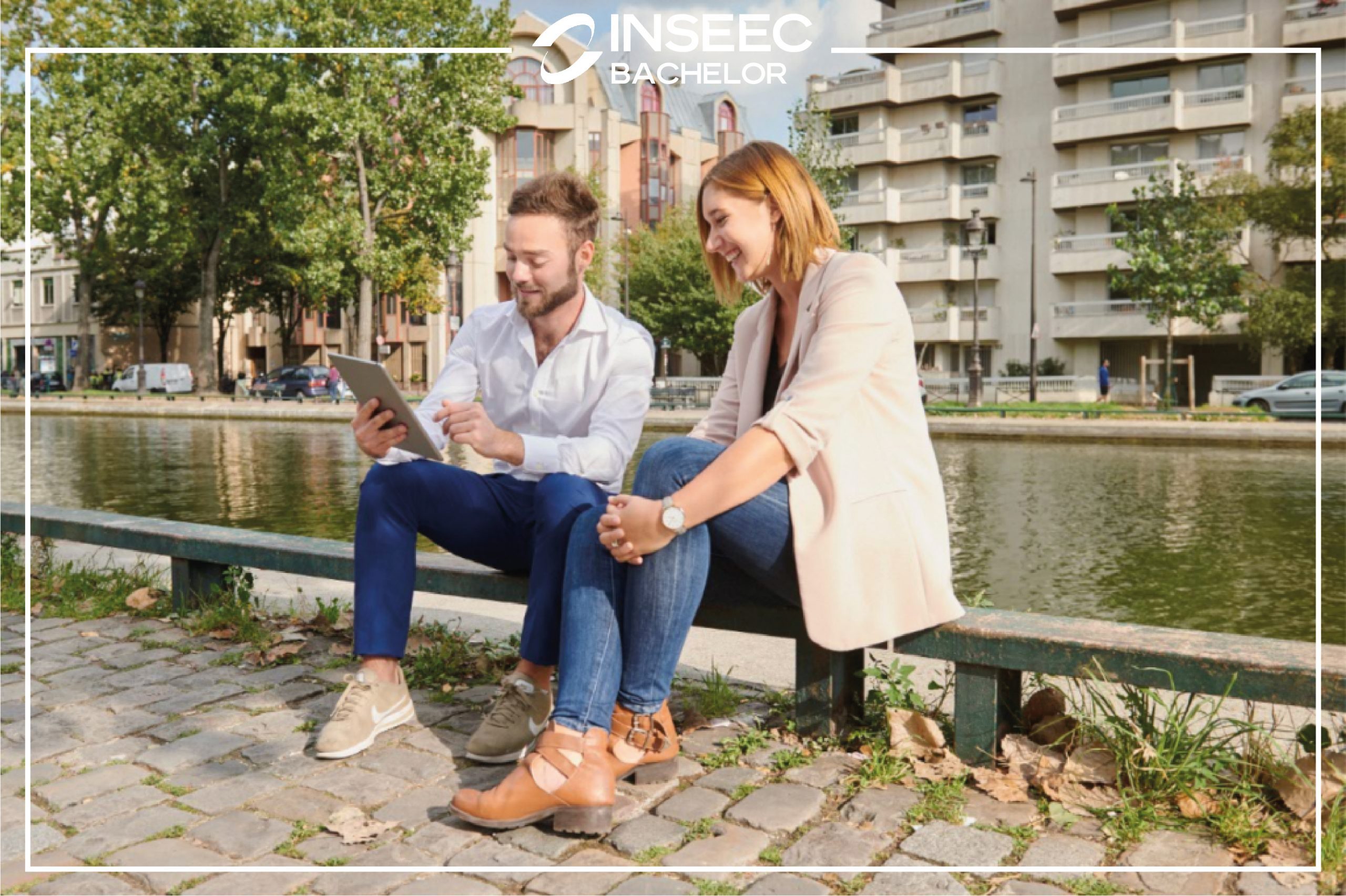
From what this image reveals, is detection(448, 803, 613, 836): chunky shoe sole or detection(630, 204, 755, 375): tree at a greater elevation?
detection(630, 204, 755, 375): tree

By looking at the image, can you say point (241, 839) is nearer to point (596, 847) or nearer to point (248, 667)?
point (596, 847)

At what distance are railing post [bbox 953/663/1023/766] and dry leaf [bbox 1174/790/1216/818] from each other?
478mm

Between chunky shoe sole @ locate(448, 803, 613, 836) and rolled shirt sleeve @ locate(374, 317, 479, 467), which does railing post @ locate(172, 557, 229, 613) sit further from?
chunky shoe sole @ locate(448, 803, 613, 836)

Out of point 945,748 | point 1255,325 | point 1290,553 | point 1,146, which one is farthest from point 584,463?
point 1,146

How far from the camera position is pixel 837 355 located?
2852 millimetres

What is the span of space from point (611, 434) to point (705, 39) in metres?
1.21

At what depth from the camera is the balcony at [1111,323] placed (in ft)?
136

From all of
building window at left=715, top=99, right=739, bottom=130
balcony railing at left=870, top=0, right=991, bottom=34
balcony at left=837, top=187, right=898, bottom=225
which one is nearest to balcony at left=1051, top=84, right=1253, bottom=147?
balcony railing at left=870, top=0, right=991, bottom=34

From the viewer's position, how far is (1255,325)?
35688 millimetres

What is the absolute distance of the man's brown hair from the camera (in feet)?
11.6

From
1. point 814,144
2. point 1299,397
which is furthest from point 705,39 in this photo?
point 1299,397

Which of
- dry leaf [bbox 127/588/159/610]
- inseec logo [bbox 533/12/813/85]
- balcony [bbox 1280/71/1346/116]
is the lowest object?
dry leaf [bbox 127/588/159/610]

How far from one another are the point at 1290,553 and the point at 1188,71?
38.8 metres

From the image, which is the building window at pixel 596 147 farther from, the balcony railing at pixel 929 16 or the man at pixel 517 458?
the man at pixel 517 458
